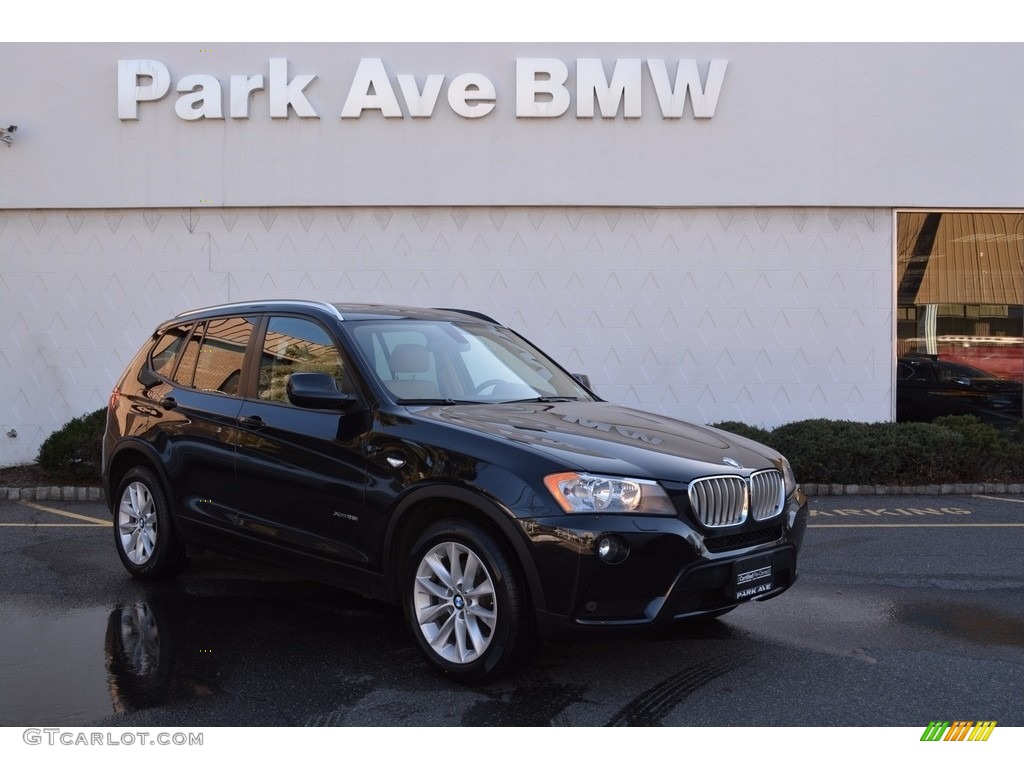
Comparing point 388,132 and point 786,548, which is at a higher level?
point 388,132

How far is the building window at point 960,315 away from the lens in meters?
12.8

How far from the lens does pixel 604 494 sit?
14.3ft

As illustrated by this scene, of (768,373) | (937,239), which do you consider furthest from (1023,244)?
(768,373)

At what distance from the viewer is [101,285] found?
12781 millimetres

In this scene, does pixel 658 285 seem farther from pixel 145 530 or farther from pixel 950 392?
pixel 145 530

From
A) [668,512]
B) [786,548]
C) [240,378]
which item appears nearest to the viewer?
[668,512]

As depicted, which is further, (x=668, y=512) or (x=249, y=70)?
(x=249, y=70)

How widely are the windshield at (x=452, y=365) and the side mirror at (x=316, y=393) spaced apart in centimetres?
24

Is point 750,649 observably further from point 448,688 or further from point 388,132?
point 388,132

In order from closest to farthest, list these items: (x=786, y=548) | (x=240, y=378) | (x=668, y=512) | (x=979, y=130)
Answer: (x=668, y=512) < (x=786, y=548) < (x=240, y=378) < (x=979, y=130)

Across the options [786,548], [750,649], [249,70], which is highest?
[249,70]

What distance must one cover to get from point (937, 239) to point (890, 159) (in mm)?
1218

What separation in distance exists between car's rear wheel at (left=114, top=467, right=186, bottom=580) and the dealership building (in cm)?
613

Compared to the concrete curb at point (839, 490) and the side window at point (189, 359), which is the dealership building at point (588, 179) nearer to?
the concrete curb at point (839, 490)
